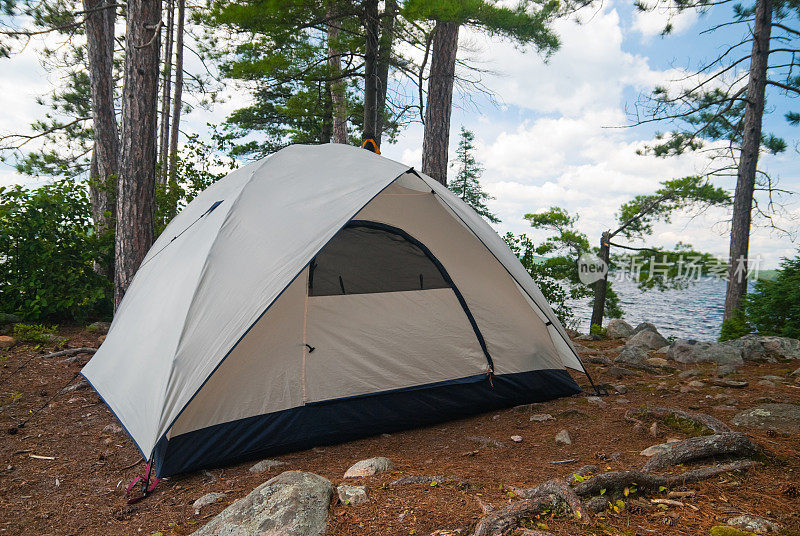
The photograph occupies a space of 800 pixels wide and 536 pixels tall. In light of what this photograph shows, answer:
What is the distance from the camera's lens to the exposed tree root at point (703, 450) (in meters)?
2.51

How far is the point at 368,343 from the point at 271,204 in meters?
1.26

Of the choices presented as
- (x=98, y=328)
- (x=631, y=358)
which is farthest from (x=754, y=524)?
(x=98, y=328)

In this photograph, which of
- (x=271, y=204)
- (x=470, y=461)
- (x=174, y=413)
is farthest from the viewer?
(x=271, y=204)

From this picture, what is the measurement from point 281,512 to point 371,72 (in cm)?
678

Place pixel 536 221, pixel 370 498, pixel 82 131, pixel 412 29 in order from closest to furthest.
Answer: pixel 370 498 < pixel 412 29 < pixel 536 221 < pixel 82 131

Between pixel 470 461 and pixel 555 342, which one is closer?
pixel 470 461

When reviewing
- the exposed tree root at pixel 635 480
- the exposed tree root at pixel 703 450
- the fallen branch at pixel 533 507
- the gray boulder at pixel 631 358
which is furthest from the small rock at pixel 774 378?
the fallen branch at pixel 533 507

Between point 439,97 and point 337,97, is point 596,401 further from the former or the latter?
point 337,97

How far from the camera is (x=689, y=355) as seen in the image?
583cm

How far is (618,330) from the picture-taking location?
8195mm

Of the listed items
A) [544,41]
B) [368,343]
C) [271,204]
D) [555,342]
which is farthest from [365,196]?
[544,41]

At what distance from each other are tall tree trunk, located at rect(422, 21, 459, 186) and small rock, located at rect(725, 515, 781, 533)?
5.80 metres

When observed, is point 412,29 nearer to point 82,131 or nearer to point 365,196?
point 365,196

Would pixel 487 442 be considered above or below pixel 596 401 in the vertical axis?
below
